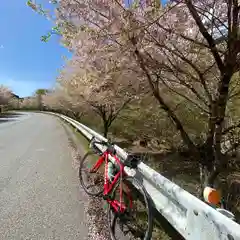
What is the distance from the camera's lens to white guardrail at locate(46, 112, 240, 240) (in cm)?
180

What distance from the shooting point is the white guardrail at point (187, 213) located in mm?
1799

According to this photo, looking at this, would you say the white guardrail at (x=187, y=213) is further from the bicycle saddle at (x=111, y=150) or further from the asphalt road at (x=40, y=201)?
the bicycle saddle at (x=111, y=150)

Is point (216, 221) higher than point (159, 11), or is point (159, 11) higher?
point (159, 11)

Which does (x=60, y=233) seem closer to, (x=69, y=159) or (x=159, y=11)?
(x=159, y=11)

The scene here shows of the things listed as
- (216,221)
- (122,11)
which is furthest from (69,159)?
(216,221)

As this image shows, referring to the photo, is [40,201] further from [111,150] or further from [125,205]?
[125,205]

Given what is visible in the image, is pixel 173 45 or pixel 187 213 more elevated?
pixel 173 45

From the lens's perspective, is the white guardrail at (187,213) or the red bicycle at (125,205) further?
the red bicycle at (125,205)

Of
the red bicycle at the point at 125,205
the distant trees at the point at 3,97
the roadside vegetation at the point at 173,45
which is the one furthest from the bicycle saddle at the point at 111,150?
the distant trees at the point at 3,97

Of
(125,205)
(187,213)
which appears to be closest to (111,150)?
(125,205)

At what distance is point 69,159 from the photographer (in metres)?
8.20

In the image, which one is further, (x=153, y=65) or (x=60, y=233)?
(x=153, y=65)

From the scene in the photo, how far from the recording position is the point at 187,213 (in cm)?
234

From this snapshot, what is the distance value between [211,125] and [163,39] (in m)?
1.65
